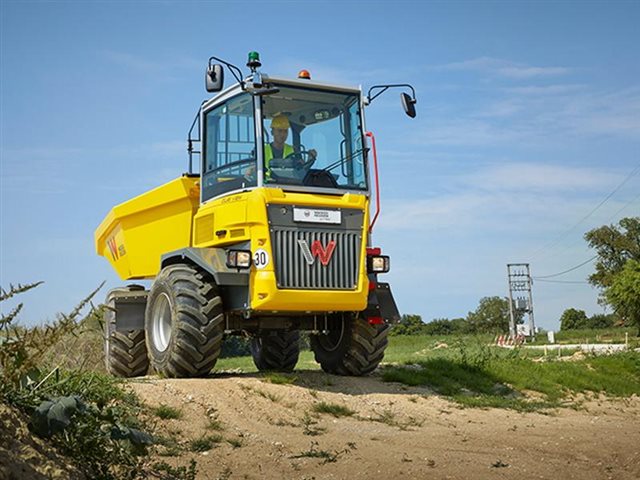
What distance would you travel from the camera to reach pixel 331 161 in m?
14.0

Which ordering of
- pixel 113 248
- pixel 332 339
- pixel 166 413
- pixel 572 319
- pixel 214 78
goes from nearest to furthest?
1. pixel 166 413
2. pixel 214 78
3. pixel 332 339
4. pixel 113 248
5. pixel 572 319

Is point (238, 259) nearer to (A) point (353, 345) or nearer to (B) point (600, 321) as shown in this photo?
(A) point (353, 345)

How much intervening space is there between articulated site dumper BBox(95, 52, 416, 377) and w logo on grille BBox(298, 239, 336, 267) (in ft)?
0.05

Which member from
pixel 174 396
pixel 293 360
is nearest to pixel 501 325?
pixel 293 360

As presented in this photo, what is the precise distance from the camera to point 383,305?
1435 cm

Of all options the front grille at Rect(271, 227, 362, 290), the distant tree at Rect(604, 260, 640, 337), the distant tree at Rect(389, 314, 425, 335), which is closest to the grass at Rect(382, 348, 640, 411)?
the front grille at Rect(271, 227, 362, 290)

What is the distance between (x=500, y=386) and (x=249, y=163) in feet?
19.9

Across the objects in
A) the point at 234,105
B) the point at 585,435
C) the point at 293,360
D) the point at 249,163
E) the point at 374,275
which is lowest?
the point at 585,435

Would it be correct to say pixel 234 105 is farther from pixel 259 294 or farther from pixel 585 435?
pixel 585 435

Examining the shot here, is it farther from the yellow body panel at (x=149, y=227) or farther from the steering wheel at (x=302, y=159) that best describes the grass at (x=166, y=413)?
the yellow body panel at (x=149, y=227)

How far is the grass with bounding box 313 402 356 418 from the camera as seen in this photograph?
38.5ft

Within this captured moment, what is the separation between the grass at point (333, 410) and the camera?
11.8 metres

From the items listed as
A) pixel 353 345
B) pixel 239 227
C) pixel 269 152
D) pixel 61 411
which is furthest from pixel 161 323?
pixel 61 411

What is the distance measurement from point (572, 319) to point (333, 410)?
8531 cm
